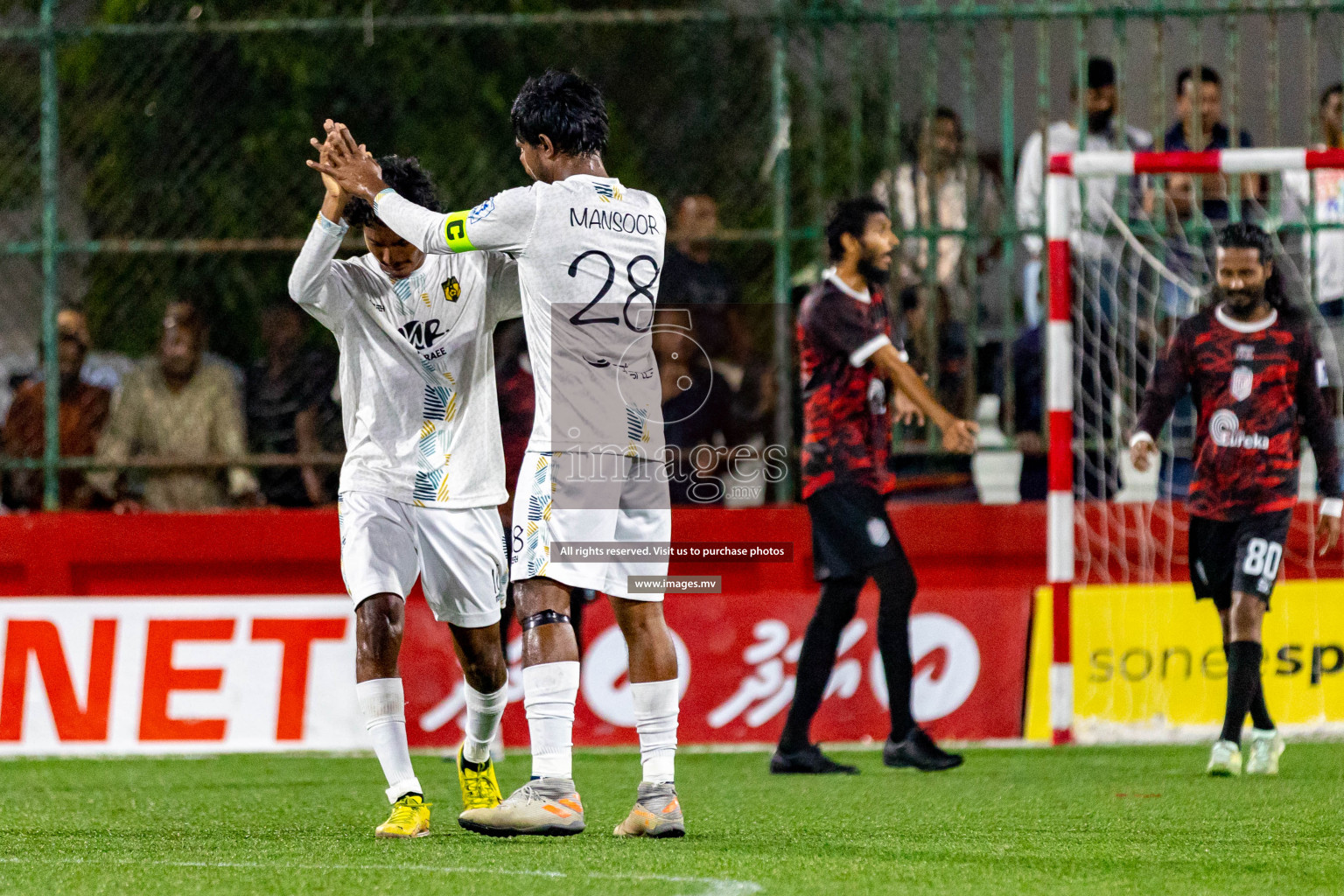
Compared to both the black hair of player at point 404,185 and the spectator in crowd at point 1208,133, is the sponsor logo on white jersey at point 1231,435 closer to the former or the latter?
the spectator in crowd at point 1208,133

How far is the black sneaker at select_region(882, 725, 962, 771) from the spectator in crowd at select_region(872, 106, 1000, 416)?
2.02m

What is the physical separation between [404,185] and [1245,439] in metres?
3.54

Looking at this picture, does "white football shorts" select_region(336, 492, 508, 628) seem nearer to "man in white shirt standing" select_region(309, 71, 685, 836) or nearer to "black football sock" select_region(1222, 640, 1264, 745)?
"man in white shirt standing" select_region(309, 71, 685, 836)

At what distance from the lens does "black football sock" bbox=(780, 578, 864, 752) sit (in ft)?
25.9

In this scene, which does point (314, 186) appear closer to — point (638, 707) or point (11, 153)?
point (11, 153)

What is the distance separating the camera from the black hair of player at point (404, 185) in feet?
19.6

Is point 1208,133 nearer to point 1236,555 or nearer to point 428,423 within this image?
point 1236,555

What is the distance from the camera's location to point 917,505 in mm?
9516

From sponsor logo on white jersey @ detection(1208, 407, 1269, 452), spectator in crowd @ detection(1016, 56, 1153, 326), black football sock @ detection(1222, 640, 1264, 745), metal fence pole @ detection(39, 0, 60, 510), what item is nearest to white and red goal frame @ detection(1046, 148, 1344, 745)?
spectator in crowd @ detection(1016, 56, 1153, 326)

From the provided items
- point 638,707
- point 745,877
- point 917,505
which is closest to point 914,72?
point 917,505

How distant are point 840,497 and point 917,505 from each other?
66.9 inches

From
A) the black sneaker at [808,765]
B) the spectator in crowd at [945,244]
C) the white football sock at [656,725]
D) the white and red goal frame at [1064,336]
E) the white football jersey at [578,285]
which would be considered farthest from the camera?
the spectator in crowd at [945,244]

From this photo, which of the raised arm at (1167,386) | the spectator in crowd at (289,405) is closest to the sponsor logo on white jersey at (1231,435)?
the raised arm at (1167,386)

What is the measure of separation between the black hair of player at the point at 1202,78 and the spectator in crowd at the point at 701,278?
240cm
